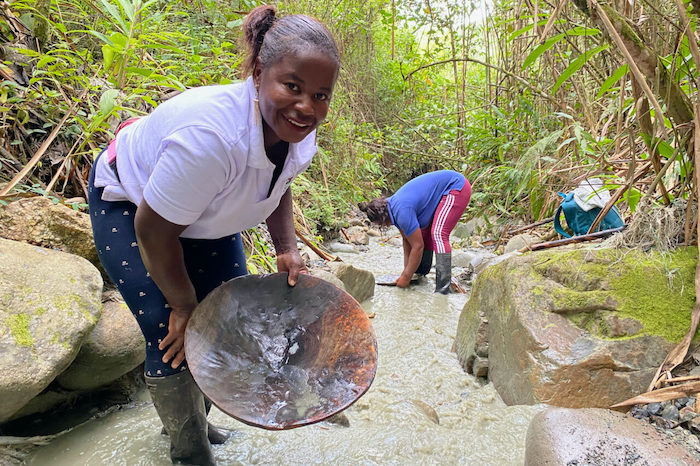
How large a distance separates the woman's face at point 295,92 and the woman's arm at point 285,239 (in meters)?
0.54

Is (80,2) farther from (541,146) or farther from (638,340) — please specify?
(541,146)

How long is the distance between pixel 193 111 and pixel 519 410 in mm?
1655

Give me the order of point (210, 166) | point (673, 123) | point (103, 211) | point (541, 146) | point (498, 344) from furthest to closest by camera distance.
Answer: point (541, 146) < point (498, 344) < point (673, 123) < point (103, 211) < point (210, 166)

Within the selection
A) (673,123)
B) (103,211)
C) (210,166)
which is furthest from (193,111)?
(673,123)

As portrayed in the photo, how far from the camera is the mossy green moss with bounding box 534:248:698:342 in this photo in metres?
1.80

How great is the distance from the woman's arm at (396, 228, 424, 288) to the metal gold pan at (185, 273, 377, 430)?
2.67 m

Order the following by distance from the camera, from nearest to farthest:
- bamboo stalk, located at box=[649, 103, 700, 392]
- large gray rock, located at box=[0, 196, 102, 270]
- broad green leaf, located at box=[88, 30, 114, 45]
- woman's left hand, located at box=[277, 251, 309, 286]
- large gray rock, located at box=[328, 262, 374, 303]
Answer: woman's left hand, located at box=[277, 251, 309, 286] < bamboo stalk, located at box=[649, 103, 700, 392] < large gray rock, located at box=[0, 196, 102, 270] < broad green leaf, located at box=[88, 30, 114, 45] < large gray rock, located at box=[328, 262, 374, 303]

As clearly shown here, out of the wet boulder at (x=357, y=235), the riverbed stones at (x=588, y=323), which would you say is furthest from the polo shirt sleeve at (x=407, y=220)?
the riverbed stones at (x=588, y=323)

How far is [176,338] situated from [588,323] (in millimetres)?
1591

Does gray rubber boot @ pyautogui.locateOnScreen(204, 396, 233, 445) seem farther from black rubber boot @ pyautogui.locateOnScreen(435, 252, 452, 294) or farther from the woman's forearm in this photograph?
black rubber boot @ pyautogui.locateOnScreen(435, 252, 452, 294)

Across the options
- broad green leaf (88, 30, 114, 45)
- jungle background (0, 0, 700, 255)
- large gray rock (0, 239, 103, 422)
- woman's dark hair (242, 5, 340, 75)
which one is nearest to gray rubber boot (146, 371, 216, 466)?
large gray rock (0, 239, 103, 422)

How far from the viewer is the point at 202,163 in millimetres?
989

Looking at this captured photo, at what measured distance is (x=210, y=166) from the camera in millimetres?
1001

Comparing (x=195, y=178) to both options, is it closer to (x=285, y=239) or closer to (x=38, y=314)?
(x=285, y=239)
